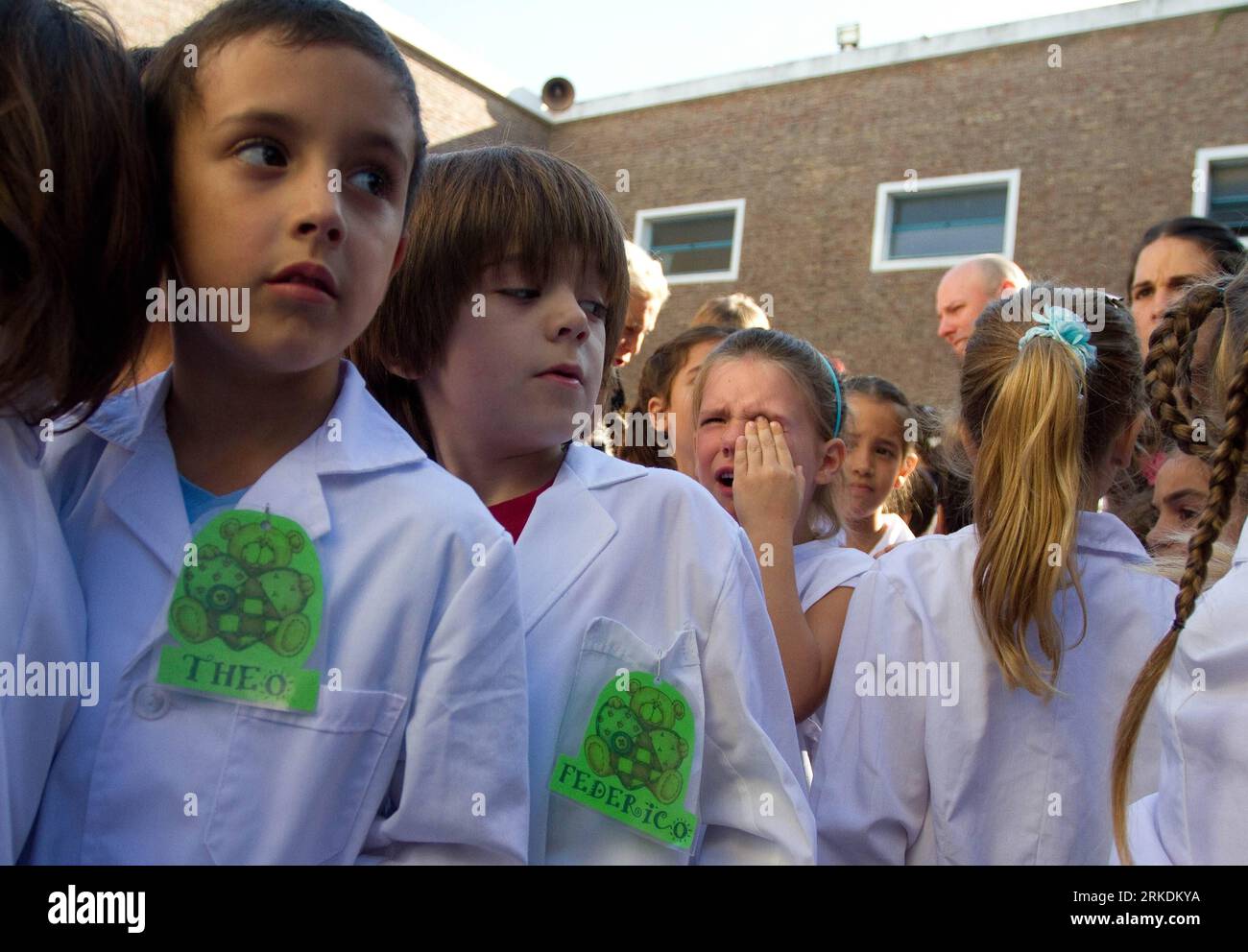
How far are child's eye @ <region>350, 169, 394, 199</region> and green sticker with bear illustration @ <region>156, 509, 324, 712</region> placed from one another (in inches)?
16.3

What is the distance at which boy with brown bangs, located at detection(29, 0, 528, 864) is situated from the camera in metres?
1.24

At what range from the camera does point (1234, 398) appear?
1537mm

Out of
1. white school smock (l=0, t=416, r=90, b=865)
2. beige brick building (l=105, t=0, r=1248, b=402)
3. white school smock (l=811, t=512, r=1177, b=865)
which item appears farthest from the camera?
beige brick building (l=105, t=0, r=1248, b=402)

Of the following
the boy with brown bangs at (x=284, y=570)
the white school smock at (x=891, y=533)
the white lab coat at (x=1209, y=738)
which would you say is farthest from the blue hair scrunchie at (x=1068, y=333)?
the white school smock at (x=891, y=533)

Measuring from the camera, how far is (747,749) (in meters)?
1.58

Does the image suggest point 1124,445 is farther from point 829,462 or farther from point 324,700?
point 324,700

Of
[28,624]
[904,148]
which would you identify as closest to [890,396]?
[28,624]

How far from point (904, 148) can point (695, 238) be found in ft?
11.6

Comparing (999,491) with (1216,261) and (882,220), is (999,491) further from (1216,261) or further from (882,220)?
(882,220)

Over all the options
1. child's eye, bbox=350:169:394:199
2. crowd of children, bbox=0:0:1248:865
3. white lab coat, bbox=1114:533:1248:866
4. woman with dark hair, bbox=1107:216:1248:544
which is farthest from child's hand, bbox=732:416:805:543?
woman with dark hair, bbox=1107:216:1248:544

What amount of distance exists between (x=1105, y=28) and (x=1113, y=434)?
14248 millimetres

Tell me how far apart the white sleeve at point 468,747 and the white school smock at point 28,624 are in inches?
14.2

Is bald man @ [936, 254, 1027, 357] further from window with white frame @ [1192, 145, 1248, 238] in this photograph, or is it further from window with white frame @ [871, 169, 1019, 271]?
window with white frame @ [871, 169, 1019, 271]
